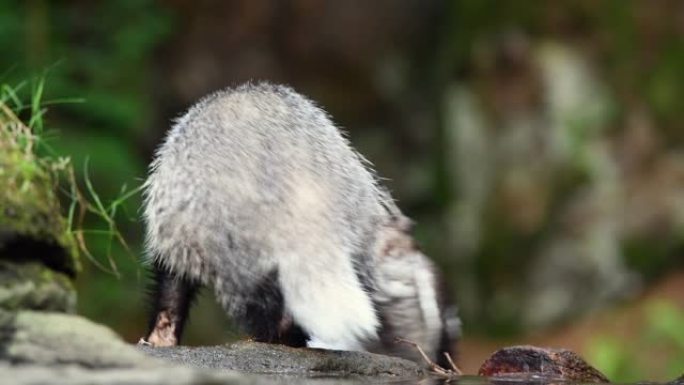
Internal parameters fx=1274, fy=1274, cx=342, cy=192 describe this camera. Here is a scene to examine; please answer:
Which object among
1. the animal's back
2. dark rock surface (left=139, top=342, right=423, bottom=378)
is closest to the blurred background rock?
the animal's back

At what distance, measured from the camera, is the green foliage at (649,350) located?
8.85 meters

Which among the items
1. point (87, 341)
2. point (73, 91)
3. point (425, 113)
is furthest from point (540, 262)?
point (87, 341)

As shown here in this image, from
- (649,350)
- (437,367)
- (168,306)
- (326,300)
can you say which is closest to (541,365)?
(437,367)

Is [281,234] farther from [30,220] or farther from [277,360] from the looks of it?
[30,220]

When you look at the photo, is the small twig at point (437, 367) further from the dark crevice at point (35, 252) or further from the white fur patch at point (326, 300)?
the dark crevice at point (35, 252)

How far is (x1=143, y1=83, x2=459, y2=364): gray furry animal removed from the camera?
391 centimetres

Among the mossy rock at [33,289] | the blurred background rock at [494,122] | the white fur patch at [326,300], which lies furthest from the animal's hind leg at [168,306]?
the blurred background rock at [494,122]

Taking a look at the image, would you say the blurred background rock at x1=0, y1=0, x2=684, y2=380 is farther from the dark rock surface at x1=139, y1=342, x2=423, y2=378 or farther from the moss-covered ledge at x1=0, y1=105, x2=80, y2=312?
the moss-covered ledge at x1=0, y1=105, x2=80, y2=312

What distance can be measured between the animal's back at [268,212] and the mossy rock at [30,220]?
992 millimetres

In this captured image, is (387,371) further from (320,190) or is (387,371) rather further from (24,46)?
(24,46)

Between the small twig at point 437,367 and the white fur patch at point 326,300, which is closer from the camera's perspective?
the white fur patch at point 326,300

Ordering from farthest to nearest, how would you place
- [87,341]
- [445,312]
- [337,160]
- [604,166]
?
[604,166], [445,312], [337,160], [87,341]

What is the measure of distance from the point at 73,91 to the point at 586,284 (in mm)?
4750

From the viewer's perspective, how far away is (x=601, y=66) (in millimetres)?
11305
